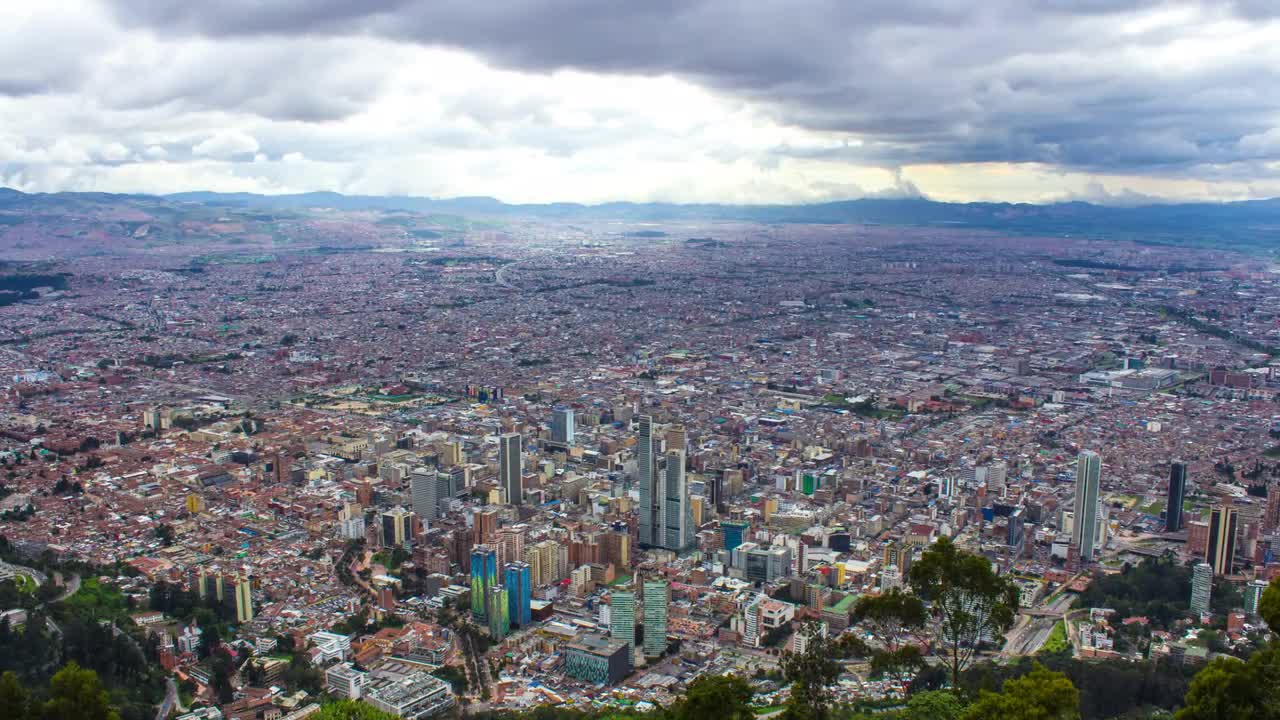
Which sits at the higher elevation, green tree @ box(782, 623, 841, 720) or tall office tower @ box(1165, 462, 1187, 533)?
green tree @ box(782, 623, 841, 720)

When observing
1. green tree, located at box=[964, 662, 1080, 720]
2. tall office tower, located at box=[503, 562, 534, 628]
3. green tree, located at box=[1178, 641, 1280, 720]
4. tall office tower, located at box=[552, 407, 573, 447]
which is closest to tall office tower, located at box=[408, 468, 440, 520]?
tall office tower, located at box=[503, 562, 534, 628]

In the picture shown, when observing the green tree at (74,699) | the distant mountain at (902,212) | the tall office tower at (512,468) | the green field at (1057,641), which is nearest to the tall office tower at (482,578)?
the tall office tower at (512,468)

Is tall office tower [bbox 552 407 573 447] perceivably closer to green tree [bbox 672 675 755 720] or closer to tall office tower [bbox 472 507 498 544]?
tall office tower [bbox 472 507 498 544]

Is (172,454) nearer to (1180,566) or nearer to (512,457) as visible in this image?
(512,457)

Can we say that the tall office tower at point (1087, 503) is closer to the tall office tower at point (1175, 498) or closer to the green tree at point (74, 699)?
the tall office tower at point (1175, 498)

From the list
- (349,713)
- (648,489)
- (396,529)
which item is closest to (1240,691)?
(349,713)

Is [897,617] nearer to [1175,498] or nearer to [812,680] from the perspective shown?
[812,680]
